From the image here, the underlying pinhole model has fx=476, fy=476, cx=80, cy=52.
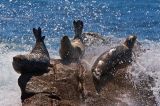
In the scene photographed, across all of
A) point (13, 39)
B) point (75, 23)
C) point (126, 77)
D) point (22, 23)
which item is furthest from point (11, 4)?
point (126, 77)

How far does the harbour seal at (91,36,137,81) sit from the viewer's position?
366 inches

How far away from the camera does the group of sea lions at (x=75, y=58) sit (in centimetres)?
925

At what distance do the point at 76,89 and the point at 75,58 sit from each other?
1784 millimetres

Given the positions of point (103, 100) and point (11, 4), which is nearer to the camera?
point (103, 100)

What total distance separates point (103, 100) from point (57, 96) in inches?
33.5

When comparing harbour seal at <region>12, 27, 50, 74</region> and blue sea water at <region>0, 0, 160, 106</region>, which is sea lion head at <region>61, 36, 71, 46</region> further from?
blue sea water at <region>0, 0, 160, 106</region>

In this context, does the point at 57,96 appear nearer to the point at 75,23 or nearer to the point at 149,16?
the point at 75,23

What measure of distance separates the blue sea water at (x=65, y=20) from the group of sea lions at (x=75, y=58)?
2328 mm

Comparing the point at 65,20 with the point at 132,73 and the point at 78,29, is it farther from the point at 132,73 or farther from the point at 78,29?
the point at 132,73

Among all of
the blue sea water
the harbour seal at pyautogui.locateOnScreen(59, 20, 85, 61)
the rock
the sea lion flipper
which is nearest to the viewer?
the rock

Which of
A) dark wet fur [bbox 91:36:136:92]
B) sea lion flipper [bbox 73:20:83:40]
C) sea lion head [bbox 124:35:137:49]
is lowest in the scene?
dark wet fur [bbox 91:36:136:92]

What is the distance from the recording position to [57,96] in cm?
851

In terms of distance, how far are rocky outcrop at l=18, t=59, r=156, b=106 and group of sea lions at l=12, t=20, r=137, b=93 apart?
6.6 inches

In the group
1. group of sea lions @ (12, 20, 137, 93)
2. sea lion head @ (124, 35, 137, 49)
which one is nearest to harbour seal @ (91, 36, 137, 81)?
group of sea lions @ (12, 20, 137, 93)
